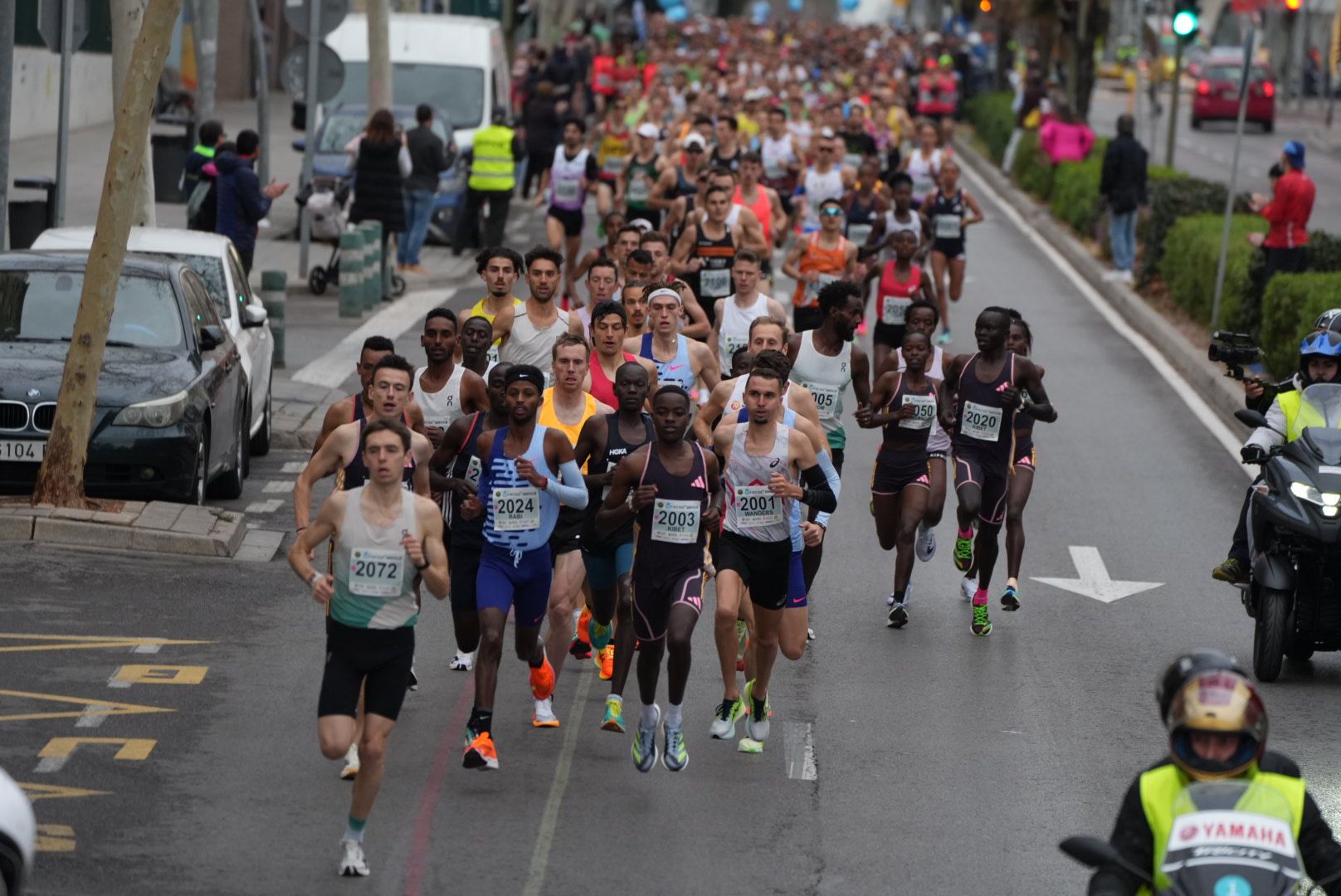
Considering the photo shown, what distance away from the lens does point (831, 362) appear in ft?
42.9

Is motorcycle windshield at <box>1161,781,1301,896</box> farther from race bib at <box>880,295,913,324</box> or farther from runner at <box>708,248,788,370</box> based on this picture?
race bib at <box>880,295,913,324</box>

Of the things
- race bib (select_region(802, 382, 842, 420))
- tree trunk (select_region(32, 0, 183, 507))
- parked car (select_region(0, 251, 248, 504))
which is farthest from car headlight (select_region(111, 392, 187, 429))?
race bib (select_region(802, 382, 842, 420))

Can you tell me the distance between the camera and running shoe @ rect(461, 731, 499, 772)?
960cm

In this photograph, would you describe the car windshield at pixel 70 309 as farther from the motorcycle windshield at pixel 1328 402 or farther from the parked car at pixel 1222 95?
the parked car at pixel 1222 95

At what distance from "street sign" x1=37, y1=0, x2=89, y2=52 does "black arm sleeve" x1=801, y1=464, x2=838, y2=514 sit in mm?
9001

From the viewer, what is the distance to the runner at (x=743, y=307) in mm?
14625

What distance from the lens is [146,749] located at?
9.98 meters

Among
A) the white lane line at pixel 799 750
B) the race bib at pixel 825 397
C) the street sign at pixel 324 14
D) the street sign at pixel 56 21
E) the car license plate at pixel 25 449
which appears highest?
the street sign at pixel 56 21

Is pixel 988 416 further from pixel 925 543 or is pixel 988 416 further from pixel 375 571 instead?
pixel 375 571

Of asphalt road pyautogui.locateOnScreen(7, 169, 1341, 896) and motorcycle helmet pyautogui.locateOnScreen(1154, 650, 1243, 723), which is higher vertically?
motorcycle helmet pyautogui.locateOnScreen(1154, 650, 1243, 723)

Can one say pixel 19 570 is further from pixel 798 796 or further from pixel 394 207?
pixel 394 207

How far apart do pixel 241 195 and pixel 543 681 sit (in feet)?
39.9

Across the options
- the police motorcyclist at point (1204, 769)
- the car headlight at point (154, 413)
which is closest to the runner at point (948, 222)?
the car headlight at point (154, 413)

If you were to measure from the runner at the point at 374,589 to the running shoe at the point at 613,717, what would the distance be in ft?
5.87
